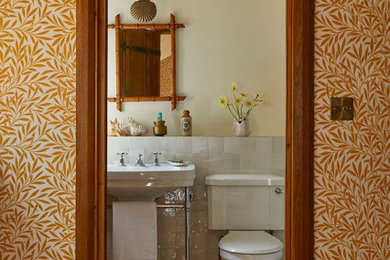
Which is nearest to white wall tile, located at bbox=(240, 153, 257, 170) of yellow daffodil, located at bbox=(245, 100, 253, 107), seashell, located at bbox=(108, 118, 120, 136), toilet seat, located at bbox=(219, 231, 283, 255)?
yellow daffodil, located at bbox=(245, 100, 253, 107)

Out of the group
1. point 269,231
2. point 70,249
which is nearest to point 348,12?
point 70,249

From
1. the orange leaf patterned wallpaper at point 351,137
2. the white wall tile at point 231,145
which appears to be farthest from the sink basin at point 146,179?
the orange leaf patterned wallpaper at point 351,137

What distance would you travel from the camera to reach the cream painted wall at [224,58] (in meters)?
2.85

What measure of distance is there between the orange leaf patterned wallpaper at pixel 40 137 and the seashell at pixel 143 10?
5.00 ft

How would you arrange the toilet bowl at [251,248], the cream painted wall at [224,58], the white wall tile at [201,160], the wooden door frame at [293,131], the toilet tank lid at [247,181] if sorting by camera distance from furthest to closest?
the cream painted wall at [224,58] → the white wall tile at [201,160] → the toilet tank lid at [247,181] → the toilet bowl at [251,248] → the wooden door frame at [293,131]

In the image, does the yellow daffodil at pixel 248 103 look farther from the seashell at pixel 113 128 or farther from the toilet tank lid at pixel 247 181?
the seashell at pixel 113 128

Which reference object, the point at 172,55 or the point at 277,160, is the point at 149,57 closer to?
the point at 172,55

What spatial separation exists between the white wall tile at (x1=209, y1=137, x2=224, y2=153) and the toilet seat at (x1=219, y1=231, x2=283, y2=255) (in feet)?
2.05

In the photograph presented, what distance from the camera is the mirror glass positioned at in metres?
2.87

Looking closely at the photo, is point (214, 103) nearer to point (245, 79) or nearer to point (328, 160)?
point (245, 79)

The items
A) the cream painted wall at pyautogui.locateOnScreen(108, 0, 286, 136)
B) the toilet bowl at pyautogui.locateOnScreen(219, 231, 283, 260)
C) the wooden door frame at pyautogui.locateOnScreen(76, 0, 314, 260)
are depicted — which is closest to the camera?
the wooden door frame at pyautogui.locateOnScreen(76, 0, 314, 260)

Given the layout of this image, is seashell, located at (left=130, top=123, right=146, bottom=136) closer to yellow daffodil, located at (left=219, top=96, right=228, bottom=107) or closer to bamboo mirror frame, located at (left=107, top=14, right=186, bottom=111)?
bamboo mirror frame, located at (left=107, top=14, right=186, bottom=111)

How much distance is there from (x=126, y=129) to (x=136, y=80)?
0.42m

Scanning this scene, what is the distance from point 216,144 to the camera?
2.73 m
